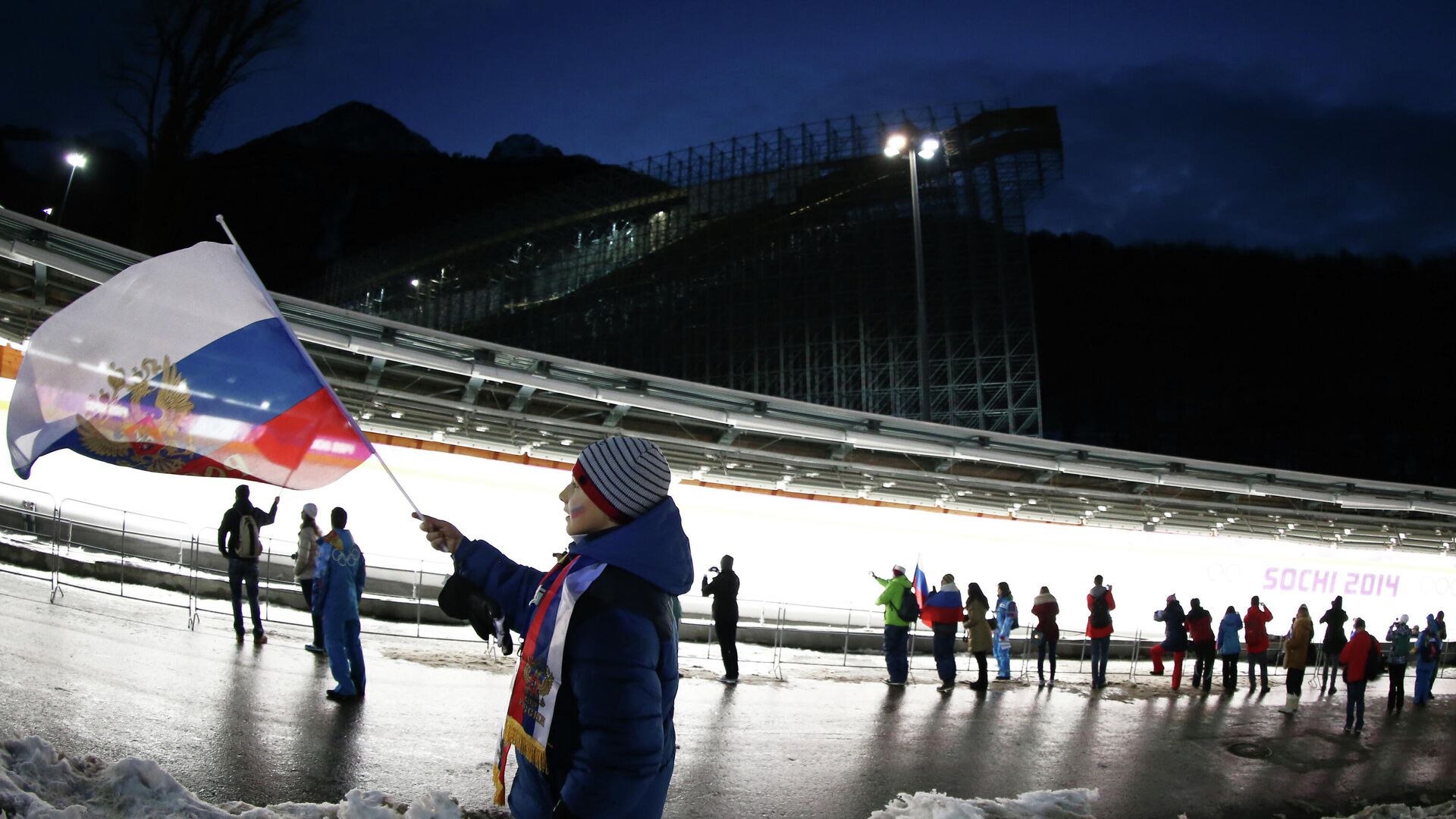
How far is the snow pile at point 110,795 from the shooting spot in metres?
3.68

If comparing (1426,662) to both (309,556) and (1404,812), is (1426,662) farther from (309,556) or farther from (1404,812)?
(309,556)

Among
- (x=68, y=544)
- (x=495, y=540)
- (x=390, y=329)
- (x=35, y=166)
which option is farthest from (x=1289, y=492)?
(x=35, y=166)

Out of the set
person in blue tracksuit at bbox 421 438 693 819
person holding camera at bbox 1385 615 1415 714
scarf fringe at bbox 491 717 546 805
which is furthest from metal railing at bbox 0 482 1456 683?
person in blue tracksuit at bbox 421 438 693 819

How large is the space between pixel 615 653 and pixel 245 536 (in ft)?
27.7

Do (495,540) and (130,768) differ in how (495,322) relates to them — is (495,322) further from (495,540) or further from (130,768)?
(130,768)

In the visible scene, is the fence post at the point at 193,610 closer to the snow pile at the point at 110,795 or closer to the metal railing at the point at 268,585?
the metal railing at the point at 268,585

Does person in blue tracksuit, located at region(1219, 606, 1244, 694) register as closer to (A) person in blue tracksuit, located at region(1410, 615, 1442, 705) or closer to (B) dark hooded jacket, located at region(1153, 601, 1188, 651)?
(B) dark hooded jacket, located at region(1153, 601, 1188, 651)

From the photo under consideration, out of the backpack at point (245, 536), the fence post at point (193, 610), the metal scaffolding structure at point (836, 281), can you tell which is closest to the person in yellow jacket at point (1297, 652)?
the backpack at point (245, 536)

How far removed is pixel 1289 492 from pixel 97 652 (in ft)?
64.4

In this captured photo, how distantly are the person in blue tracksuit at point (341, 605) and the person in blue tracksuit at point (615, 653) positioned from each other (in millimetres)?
5055

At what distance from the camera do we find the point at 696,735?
7477 millimetres

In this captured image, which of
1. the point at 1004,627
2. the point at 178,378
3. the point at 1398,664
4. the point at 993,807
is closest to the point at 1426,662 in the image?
the point at 1398,664

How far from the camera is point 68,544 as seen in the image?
12.3 m

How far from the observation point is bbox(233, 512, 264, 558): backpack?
9312 mm
